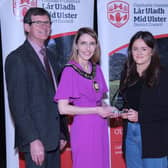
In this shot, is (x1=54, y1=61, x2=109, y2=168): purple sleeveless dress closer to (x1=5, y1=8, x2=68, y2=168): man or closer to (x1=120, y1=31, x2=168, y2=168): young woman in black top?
(x1=5, y1=8, x2=68, y2=168): man

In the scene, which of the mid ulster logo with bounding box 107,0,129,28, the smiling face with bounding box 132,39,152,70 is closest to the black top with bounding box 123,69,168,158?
the smiling face with bounding box 132,39,152,70

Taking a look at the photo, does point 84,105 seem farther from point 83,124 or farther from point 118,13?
point 118,13

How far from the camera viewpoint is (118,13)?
12.1ft

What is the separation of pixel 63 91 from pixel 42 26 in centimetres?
54

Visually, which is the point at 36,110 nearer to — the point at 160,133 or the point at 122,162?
the point at 160,133

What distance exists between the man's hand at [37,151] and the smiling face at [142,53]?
0.99 m

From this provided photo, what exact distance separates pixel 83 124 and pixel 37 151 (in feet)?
1.35

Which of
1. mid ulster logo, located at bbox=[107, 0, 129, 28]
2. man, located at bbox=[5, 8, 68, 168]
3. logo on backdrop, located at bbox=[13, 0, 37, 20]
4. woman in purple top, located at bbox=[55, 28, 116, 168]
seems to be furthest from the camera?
mid ulster logo, located at bbox=[107, 0, 129, 28]

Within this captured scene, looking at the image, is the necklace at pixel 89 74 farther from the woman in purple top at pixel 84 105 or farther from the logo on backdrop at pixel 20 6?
the logo on backdrop at pixel 20 6

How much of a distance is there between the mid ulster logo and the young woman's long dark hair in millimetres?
→ 1070

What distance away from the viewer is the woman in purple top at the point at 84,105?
8.36 feet

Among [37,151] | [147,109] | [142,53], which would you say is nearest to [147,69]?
[142,53]

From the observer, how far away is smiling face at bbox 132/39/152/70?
8.36 feet

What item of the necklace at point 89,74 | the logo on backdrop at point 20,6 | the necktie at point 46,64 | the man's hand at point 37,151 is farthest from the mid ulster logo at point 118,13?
the man's hand at point 37,151
